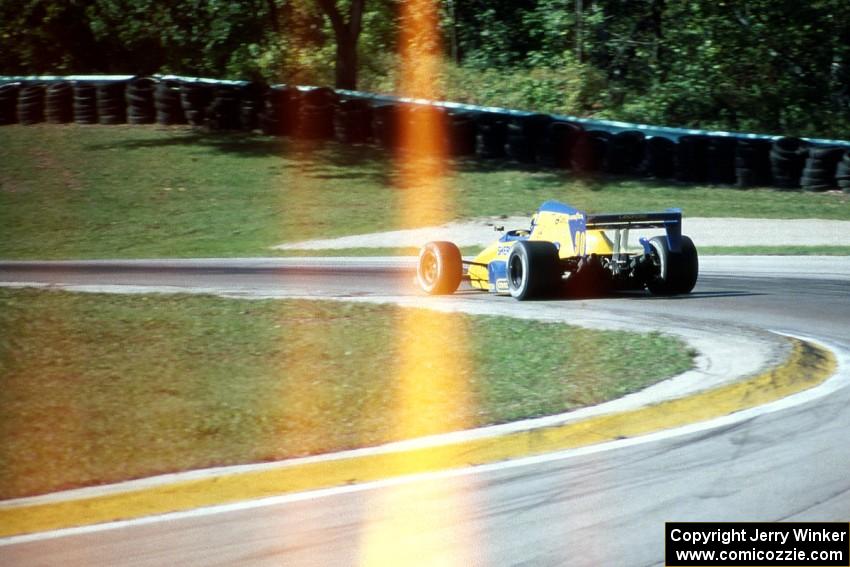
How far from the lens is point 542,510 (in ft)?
17.6

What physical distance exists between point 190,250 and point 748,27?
63.0 feet

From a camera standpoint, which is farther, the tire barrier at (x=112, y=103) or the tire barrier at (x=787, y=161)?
the tire barrier at (x=112, y=103)

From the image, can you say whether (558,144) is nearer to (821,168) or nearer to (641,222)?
(821,168)

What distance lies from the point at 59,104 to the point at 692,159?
1778 centimetres

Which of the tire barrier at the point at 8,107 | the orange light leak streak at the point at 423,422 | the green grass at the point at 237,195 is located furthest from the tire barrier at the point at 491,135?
the orange light leak streak at the point at 423,422

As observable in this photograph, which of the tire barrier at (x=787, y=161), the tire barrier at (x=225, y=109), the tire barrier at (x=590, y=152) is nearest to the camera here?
the tire barrier at (x=787, y=161)

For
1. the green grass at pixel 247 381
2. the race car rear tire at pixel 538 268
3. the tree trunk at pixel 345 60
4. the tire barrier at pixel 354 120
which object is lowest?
the green grass at pixel 247 381

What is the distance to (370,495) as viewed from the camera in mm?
5656

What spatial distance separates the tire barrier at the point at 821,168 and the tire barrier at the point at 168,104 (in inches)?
665

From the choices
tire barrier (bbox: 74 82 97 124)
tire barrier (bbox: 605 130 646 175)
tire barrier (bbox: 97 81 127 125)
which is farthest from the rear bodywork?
tire barrier (bbox: 74 82 97 124)

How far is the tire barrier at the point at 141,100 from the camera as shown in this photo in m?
33.3

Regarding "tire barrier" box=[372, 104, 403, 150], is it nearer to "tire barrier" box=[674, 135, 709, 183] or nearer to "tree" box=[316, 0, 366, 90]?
"tree" box=[316, 0, 366, 90]

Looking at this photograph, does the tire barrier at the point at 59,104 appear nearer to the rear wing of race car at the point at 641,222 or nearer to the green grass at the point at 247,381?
→ the green grass at the point at 247,381

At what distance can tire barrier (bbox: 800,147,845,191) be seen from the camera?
2433cm
